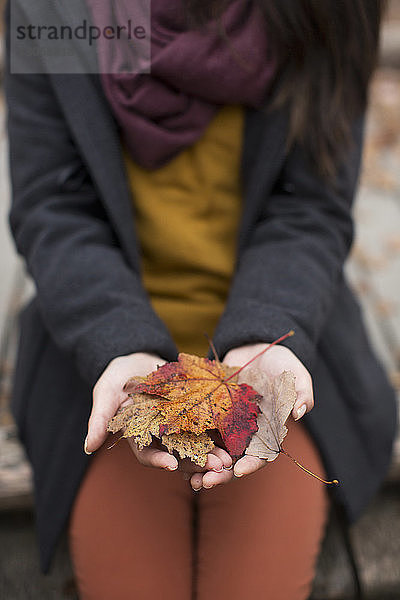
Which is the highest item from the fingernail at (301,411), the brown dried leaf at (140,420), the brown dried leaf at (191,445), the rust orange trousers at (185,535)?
→ the fingernail at (301,411)

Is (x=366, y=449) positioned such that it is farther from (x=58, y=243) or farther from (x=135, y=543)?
(x=58, y=243)

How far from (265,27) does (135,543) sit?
0.95m

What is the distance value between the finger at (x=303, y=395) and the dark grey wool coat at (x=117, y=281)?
11 cm

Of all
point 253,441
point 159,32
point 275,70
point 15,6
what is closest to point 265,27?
point 275,70

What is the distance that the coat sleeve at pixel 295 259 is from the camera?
1022 mm

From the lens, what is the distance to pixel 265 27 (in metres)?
1.10

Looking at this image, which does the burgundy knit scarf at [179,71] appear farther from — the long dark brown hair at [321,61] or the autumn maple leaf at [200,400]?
the autumn maple leaf at [200,400]

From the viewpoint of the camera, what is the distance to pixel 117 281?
43.2 inches

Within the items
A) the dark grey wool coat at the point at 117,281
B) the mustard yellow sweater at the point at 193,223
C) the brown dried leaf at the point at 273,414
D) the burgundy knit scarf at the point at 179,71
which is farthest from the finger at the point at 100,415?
the burgundy knit scarf at the point at 179,71

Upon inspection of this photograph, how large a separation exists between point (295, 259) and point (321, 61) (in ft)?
1.25

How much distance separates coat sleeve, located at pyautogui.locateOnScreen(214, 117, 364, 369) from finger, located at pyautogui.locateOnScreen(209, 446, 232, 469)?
217 mm

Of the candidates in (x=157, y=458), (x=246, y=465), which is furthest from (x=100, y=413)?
(x=246, y=465)

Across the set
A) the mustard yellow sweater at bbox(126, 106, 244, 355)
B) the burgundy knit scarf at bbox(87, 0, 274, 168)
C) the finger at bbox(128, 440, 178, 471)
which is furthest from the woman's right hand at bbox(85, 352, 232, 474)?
the burgundy knit scarf at bbox(87, 0, 274, 168)

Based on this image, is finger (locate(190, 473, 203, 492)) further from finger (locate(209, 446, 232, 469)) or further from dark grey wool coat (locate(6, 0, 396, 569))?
dark grey wool coat (locate(6, 0, 396, 569))
